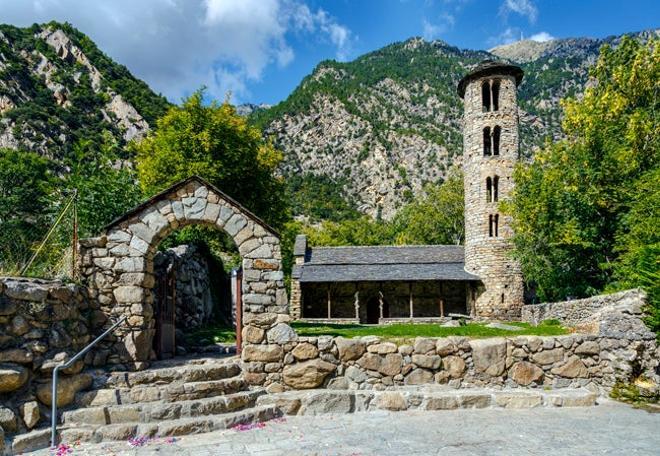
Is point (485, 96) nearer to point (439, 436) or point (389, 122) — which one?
point (439, 436)

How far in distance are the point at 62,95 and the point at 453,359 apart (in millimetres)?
70876

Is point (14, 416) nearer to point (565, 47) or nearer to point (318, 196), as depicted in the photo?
point (318, 196)

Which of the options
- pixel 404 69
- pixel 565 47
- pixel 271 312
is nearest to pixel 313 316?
pixel 271 312

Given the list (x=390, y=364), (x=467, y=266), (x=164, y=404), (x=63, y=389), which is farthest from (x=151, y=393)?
(x=467, y=266)

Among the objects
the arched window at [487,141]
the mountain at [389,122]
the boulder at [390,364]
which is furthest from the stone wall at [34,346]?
the mountain at [389,122]

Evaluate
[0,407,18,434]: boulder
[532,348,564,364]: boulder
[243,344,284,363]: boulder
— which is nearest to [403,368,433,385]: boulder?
[532,348,564,364]: boulder

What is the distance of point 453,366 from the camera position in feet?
27.8

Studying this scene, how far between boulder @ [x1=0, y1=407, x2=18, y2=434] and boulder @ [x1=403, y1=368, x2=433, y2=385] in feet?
20.0

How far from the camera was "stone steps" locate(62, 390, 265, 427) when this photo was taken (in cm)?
642

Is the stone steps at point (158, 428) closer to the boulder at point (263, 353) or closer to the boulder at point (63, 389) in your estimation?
the boulder at point (63, 389)

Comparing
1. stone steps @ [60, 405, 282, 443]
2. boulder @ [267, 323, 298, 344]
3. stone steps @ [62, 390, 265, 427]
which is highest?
boulder @ [267, 323, 298, 344]

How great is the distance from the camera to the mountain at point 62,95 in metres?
52.8

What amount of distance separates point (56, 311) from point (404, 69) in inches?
4382

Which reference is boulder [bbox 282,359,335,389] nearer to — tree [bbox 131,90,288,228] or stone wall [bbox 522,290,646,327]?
stone wall [bbox 522,290,646,327]
